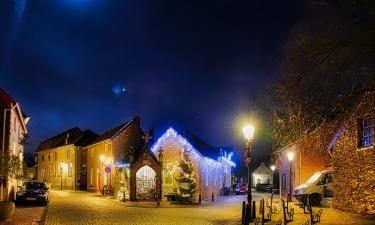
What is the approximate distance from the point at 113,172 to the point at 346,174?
26837 millimetres

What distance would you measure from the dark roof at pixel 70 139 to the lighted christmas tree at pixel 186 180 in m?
30.6

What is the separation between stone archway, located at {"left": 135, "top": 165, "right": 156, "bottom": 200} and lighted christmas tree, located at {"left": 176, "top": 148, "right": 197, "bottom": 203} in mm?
3329

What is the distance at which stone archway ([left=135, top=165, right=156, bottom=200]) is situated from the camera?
3938 centimetres

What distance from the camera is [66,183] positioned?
66750 mm

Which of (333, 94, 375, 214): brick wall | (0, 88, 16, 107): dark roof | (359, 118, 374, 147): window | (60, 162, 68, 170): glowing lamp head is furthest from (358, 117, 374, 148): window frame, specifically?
(60, 162, 68, 170): glowing lamp head

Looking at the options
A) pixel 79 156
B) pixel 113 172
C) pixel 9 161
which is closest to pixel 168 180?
pixel 113 172

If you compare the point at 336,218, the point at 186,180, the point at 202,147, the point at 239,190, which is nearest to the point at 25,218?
the point at 336,218

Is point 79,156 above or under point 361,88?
under

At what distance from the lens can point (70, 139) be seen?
71625mm

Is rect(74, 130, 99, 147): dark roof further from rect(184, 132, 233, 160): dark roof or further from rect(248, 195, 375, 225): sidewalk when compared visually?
rect(248, 195, 375, 225): sidewalk

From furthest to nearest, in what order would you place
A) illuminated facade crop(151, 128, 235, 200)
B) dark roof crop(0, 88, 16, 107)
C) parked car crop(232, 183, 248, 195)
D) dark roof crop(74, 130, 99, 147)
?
dark roof crop(74, 130, 99, 147) < parked car crop(232, 183, 248, 195) < illuminated facade crop(151, 128, 235, 200) < dark roof crop(0, 88, 16, 107)

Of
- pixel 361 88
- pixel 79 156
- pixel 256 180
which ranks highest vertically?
pixel 361 88

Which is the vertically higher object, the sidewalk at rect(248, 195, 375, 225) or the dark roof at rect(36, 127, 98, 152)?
the dark roof at rect(36, 127, 98, 152)

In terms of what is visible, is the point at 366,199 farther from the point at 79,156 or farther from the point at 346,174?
the point at 79,156
